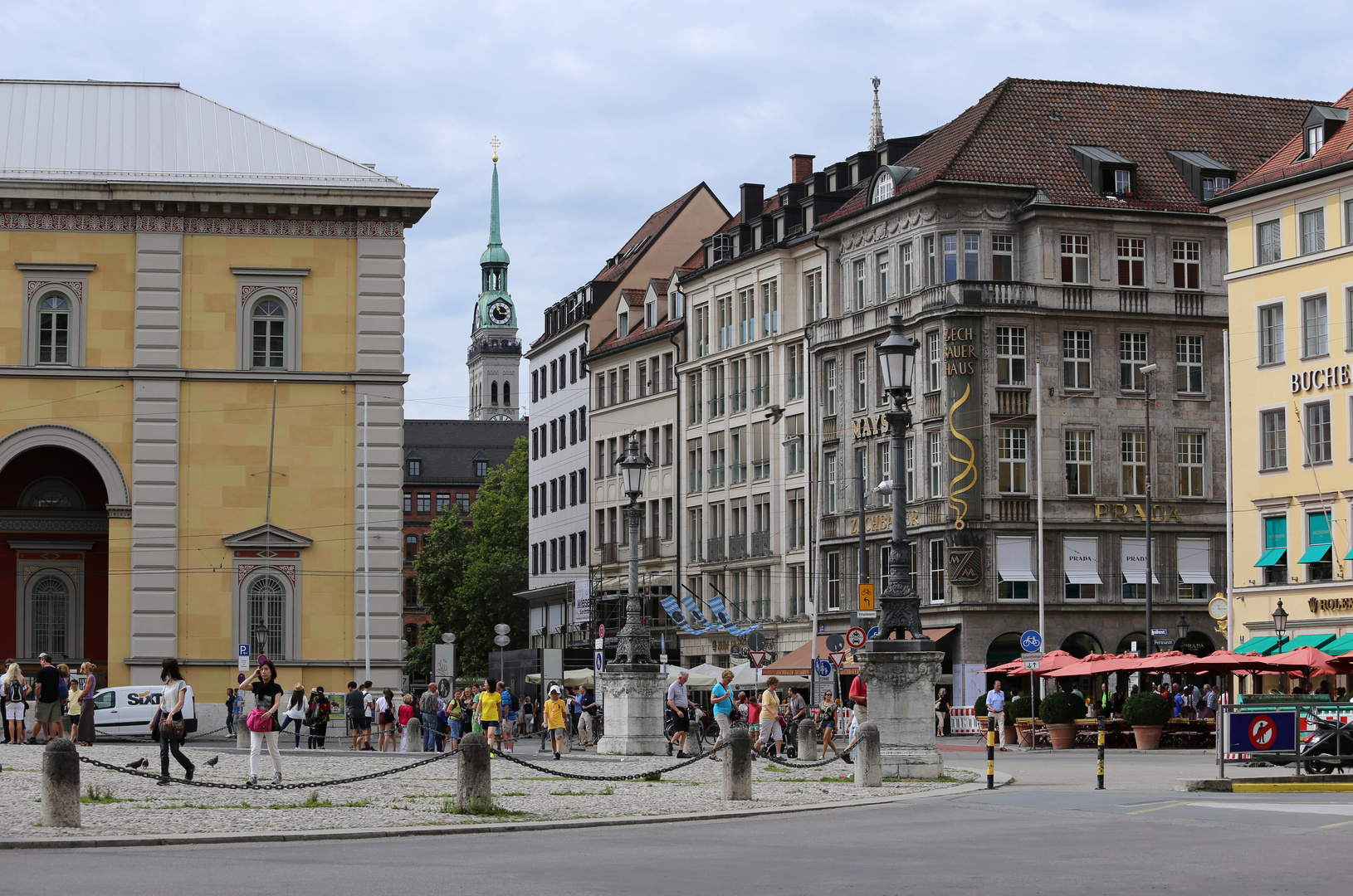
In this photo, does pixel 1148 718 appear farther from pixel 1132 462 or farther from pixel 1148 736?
pixel 1132 462

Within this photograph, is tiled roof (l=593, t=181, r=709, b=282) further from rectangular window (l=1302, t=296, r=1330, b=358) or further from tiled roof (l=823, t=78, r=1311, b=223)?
rectangular window (l=1302, t=296, r=1330, b=358)

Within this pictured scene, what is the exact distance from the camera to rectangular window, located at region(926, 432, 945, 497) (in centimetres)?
6712

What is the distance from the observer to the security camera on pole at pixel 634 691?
125ft

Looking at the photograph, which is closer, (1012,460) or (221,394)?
(221,394)

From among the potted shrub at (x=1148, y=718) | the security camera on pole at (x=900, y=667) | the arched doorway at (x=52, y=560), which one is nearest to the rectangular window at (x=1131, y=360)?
the potted shrub at (x=1148, y=718)

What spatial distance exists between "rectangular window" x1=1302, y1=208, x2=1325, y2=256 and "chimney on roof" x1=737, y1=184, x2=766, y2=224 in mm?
31497

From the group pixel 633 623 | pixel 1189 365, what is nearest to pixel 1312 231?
pixel 1189 365

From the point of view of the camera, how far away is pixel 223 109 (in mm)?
54031

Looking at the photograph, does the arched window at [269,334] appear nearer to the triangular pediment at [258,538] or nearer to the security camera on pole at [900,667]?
the triangular pediment at [258,538]

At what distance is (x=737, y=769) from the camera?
24844mm

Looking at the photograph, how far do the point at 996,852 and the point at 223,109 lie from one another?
41.3 meters

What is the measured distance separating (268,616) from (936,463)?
2619 centimetres

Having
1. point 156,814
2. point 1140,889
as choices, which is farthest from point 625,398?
point 1140,889

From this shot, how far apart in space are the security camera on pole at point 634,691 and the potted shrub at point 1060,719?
11726mm
